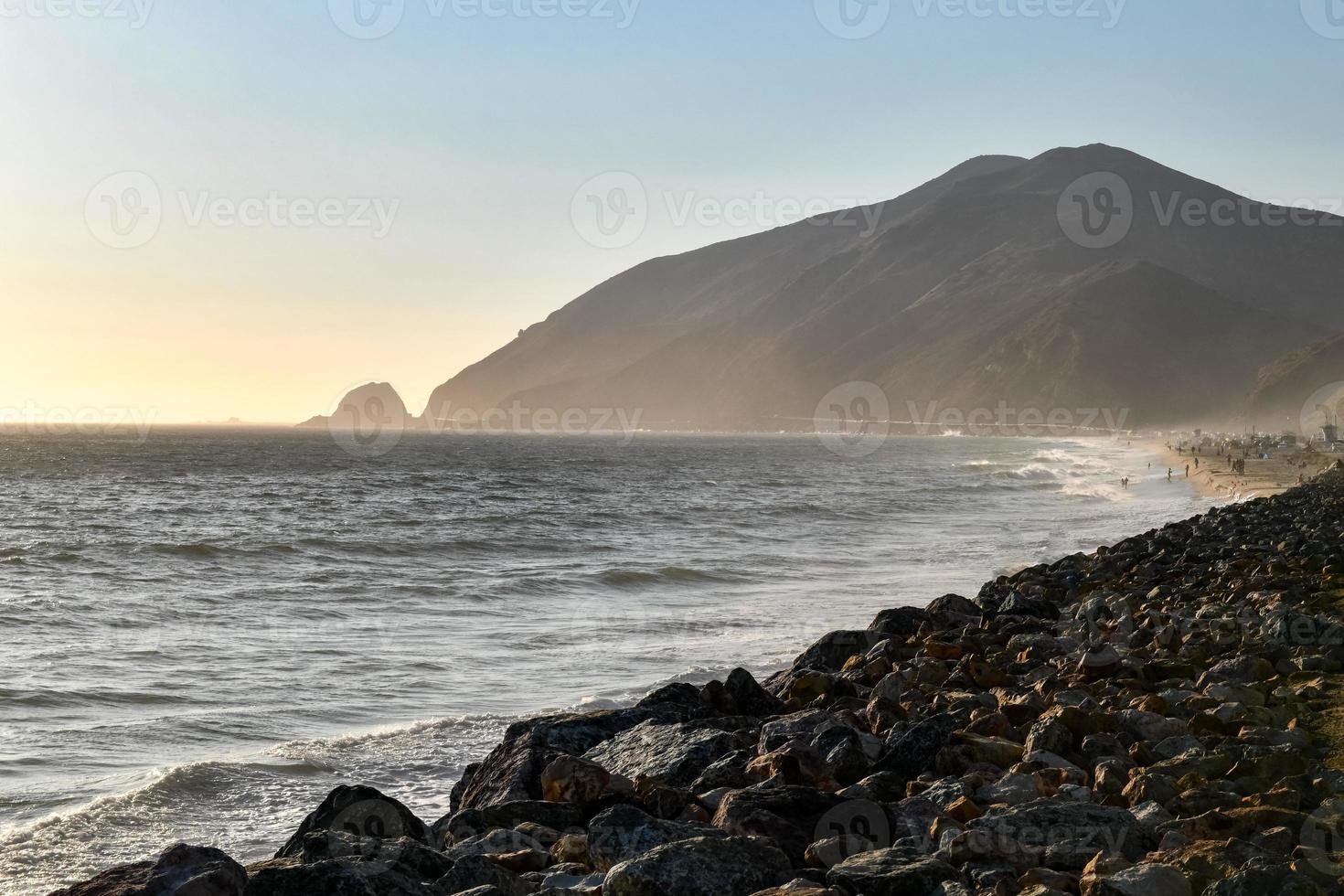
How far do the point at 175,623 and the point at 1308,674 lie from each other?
1762cm

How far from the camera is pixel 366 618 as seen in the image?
2073 centimetres

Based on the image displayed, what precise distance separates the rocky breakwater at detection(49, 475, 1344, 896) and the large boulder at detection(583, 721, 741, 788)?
2cm

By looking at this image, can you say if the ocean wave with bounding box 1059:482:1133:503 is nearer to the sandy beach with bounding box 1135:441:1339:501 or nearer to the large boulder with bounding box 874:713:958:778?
the sandy beach with bounding box 1135:441:1339:501

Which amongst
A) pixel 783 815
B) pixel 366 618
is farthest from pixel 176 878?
pixel 366 618

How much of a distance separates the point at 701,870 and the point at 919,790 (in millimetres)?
2500

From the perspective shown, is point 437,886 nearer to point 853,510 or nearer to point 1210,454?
point 853,510

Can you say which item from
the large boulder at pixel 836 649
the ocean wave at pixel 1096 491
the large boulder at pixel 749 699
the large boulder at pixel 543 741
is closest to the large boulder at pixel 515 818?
the large boulder at pixel 543 741

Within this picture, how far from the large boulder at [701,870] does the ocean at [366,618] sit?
4233 mm

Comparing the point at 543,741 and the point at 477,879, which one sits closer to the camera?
the point at 477,879

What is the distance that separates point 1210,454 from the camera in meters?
90.4

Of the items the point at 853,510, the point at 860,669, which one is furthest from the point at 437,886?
the point at 853,510

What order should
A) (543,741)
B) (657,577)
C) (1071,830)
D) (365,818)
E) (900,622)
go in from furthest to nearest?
(657,577) → (900,622) → (543,741) → (365,818) → (1071,830)

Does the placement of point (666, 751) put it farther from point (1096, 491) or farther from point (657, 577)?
point (1096, 491)

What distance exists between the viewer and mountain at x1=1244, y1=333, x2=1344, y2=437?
17162 cm
